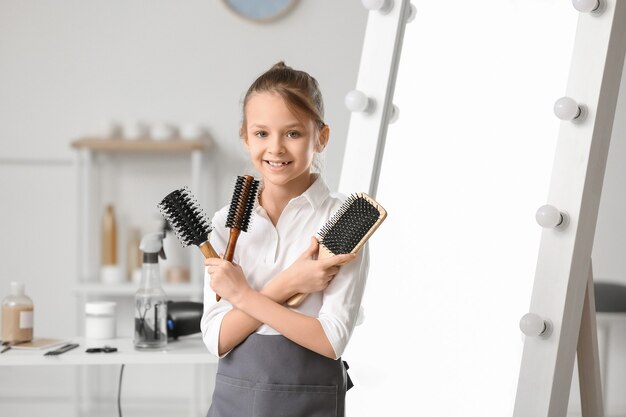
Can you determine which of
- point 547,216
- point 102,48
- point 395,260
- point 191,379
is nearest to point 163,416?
point 191,379

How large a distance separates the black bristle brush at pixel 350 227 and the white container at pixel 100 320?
100cm

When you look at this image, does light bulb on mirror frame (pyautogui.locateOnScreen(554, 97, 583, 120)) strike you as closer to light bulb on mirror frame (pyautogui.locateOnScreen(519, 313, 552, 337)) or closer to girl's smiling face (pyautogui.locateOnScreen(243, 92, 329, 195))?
light bulb on mirror frame (pyautogui.locateOnScreen(519, 313, 552, 337))

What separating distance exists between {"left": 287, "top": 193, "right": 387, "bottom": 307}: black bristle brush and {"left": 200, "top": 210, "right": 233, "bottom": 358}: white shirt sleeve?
0.33 feet

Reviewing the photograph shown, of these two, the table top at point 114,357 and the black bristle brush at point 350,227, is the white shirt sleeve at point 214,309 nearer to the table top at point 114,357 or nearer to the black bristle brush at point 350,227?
the black bristle brush at point 350,227

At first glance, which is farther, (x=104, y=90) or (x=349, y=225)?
(x=104, y=90)

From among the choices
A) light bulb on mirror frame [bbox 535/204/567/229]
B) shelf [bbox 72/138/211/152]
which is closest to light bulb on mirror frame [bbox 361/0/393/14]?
light bulb on mirror frame [bbox 535/204/567/229]

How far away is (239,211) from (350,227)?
5.8 inches

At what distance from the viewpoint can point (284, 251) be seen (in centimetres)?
108

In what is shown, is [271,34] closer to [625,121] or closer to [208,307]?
[625,121]

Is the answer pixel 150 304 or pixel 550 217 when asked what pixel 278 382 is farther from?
pixel 150 304

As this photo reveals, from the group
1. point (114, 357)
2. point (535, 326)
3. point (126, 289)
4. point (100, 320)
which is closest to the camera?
point (535, 326)

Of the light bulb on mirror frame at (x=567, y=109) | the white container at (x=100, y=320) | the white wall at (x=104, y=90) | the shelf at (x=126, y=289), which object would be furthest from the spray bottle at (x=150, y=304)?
the white wall at (x=104, y=90)

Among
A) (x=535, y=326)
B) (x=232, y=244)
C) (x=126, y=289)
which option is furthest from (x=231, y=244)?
(x=126, y=289)

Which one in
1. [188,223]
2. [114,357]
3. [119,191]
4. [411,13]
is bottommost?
[114,357]
